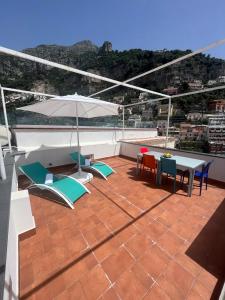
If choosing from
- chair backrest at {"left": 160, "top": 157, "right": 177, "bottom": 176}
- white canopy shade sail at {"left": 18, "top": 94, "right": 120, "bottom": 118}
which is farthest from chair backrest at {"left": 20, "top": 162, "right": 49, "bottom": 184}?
chair backrest at {"left": 160, "top": 157, "right": 177, "bottom": 176}

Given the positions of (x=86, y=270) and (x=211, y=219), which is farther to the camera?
(x=211, y=219)

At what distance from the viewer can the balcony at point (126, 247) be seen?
4.88 ft

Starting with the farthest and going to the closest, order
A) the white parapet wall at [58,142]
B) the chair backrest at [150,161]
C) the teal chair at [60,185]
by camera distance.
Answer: the white parapet wall at [58,142]
the chair backrest at [150,161]
the teal chair at [60,185]

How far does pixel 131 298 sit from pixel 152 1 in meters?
6.88

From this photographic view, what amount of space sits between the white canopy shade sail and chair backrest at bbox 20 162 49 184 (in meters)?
1.37

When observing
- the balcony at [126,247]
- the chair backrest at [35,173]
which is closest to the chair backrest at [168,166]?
the balcony at [126,247]

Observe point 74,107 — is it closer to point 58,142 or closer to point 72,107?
point 72,107

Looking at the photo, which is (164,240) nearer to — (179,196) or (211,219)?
(211,219)

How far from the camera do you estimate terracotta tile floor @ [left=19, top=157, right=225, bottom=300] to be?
58.4 inches

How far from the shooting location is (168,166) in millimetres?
3451

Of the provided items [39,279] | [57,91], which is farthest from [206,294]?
[57,91]

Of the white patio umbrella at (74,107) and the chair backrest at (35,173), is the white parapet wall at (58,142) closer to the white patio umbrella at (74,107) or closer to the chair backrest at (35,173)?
the chair backrest at (35,173)

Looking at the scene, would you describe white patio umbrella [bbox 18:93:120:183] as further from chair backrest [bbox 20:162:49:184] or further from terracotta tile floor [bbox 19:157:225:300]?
terracotta tile floor [bbox 19:157:225:300]

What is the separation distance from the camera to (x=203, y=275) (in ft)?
5.35
